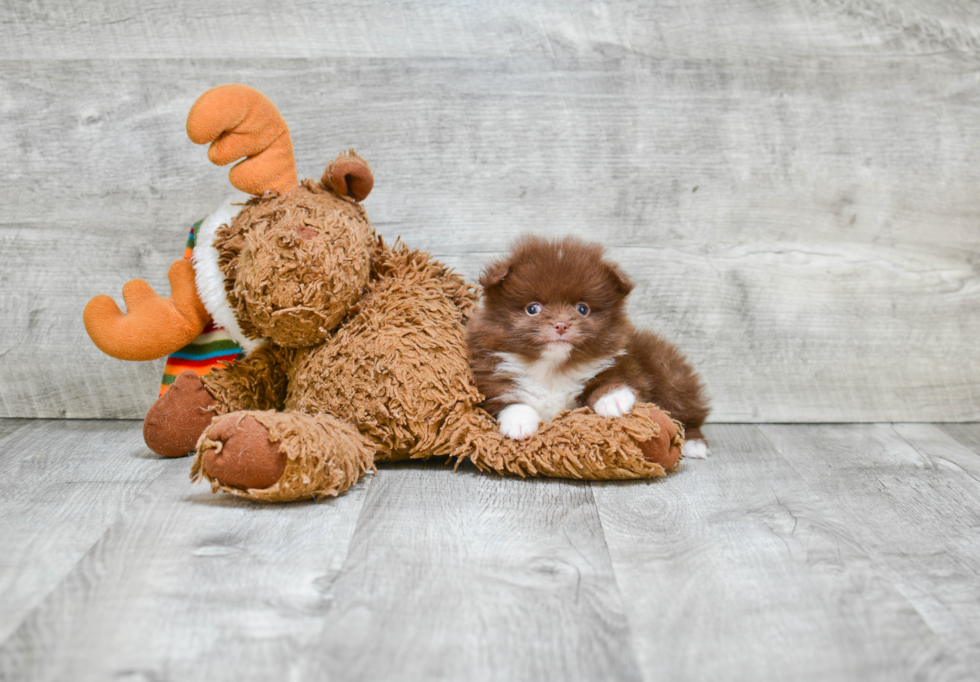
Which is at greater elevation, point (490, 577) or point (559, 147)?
point (559, 147)

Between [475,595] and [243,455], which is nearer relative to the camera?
[475,595]

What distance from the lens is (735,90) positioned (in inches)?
74.0

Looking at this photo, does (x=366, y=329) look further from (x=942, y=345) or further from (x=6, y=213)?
(x=942, y=345)

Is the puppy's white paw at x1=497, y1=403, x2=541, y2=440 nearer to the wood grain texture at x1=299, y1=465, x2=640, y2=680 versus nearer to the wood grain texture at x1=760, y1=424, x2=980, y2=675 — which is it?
the wood grain texture at x1=299, y1=465, x2=640, y2=680

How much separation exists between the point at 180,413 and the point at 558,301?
2.40 ft

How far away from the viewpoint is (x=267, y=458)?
3.98 feet

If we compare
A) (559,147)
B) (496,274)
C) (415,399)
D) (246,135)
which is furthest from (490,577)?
(559,147)

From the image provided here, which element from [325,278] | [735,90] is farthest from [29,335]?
[735,90]

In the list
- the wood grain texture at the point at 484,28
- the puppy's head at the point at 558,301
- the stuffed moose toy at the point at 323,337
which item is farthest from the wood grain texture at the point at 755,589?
the wood grain texture at the point at 484,28

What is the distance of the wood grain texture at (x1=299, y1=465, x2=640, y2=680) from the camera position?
2.79 ft

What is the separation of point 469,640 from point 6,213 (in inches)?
62.4

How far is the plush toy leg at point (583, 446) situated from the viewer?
138 cm

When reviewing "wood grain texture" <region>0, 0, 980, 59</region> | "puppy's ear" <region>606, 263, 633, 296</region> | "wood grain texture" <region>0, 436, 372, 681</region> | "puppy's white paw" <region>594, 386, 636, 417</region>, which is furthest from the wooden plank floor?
"wood grain texture" <region>0, 0, 980, 59</region>

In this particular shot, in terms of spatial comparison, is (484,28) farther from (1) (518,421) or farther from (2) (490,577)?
(2) (490,577)
